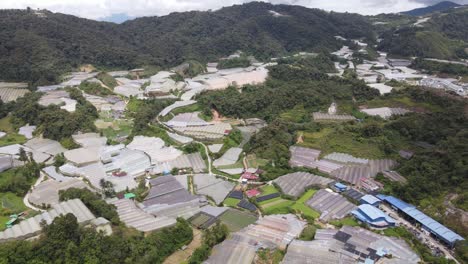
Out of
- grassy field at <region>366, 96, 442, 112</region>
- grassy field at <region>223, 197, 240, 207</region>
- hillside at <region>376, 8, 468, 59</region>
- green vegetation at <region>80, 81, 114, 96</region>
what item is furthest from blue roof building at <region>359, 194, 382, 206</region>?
hillside at <region>376, 8, 468, 59</region>

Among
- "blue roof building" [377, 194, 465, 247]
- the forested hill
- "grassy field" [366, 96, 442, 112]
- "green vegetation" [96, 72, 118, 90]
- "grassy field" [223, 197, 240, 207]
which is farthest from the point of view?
the forested hill

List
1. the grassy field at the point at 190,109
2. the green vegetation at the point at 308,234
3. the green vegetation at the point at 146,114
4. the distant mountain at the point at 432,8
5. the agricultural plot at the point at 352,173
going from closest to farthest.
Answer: the green vegetation at the point at 308,234 < the agricultural plot at the point at 352,173 < the green vegetation at the point at 146,114 < the grassy field at the point at 190,109 < the distant mountain at the point at 432,8

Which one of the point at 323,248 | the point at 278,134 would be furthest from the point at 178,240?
the point at 278,134

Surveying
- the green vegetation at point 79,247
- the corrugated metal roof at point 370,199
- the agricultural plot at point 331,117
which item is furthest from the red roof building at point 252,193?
the agricultural plot at point 331,117

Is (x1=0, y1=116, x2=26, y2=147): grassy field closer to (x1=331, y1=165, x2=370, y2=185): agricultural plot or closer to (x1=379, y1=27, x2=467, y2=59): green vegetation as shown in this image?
(x1=331, y1=165, x2=370, y2=185): agricultural plot

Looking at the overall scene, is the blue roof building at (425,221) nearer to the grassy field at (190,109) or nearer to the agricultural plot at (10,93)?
the grassy field at (190,109)
